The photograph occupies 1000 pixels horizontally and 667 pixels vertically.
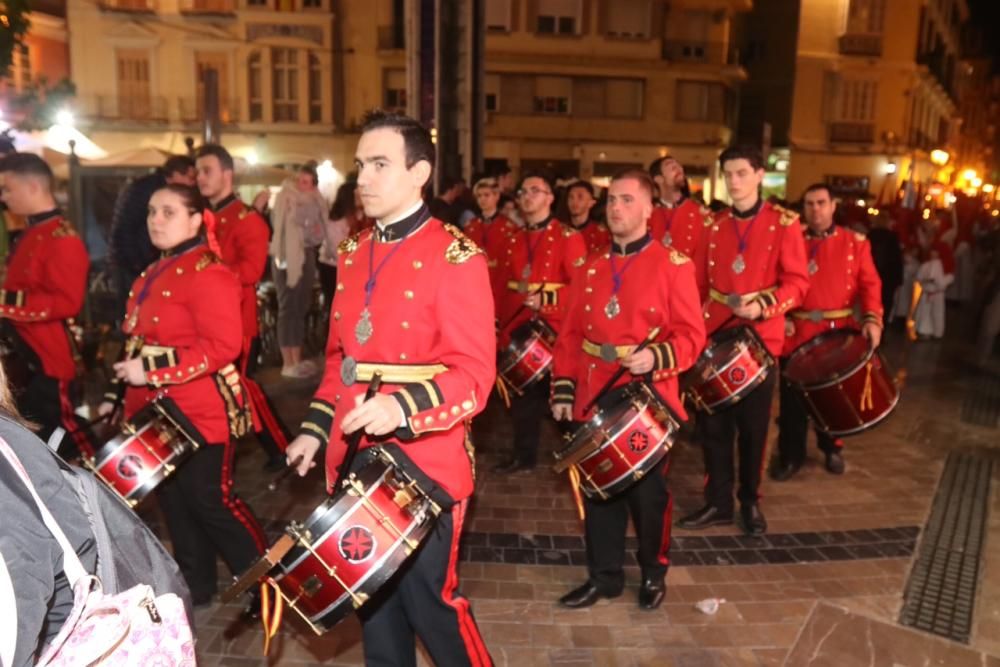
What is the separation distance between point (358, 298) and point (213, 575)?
229cm

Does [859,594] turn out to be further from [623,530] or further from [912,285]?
[912,285]

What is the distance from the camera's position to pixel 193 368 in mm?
4102

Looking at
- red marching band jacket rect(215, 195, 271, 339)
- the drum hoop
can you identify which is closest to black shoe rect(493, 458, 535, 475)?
the drum hoop

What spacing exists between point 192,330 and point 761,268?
353 cm

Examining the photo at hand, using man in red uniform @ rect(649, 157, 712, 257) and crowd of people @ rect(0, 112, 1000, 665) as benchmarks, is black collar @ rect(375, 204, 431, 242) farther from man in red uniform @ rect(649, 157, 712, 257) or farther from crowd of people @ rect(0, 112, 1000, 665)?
man in red uniform @ rect(649, 157, 712, 257)

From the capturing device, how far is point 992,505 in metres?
6.34

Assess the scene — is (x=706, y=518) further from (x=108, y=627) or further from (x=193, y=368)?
(x=108, y=627)

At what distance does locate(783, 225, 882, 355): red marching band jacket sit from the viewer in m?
6.54

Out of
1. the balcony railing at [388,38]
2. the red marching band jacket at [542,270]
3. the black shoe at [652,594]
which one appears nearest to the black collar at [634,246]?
the black shoe at [652,594]

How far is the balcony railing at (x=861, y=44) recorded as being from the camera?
36875mm

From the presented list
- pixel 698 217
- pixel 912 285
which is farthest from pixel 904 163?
pixel 698 217

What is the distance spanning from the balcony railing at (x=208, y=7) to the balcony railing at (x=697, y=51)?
17012mm

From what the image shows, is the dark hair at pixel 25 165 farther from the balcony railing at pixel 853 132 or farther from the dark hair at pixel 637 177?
the balcony railing at pixel 853 132

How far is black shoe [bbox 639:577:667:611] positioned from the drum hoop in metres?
2.02
